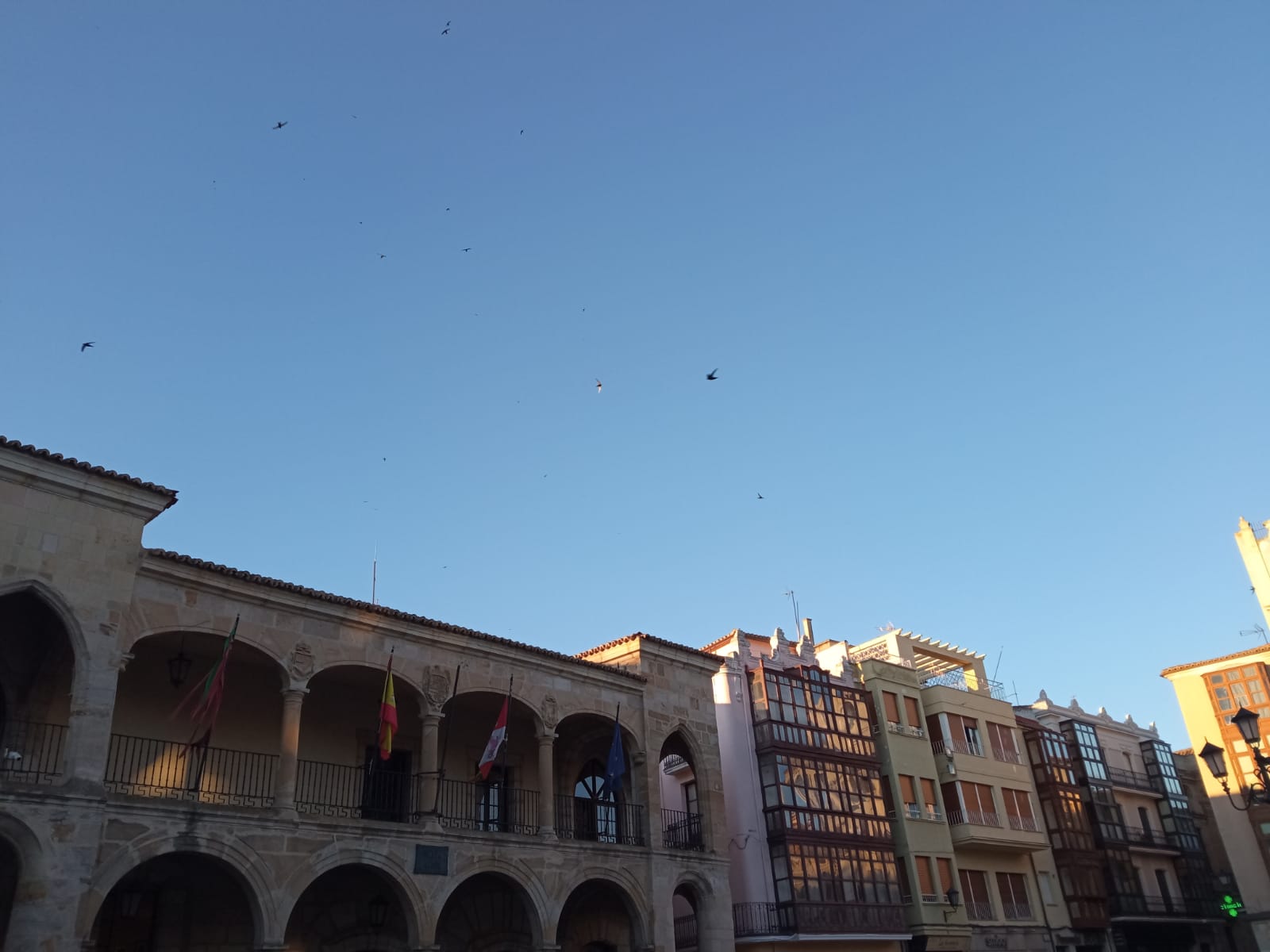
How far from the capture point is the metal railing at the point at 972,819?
3173 centimetres

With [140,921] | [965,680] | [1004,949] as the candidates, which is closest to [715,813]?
[140,921]

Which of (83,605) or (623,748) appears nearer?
(83,605)

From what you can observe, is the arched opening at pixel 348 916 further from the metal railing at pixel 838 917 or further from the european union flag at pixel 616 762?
the metal railing at pixel 838 917

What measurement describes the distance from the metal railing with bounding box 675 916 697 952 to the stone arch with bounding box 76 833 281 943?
41.6 ft

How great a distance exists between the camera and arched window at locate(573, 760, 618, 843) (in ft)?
78.0

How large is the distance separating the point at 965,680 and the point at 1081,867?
729 centimetres

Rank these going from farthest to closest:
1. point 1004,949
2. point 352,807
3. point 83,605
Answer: point 1004,949
point 352,807
point 83,605

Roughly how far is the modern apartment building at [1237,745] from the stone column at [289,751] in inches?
1446

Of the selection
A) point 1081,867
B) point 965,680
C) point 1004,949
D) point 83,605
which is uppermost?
point 965,680

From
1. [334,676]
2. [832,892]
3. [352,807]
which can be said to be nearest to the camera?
[352,807]

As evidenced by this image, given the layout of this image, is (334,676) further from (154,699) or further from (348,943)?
(348,943)

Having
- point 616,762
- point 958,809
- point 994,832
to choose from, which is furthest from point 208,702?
point 994,832

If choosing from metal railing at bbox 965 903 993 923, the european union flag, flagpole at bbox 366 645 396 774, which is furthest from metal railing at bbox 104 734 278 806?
metal railing at bbox 965 903 993 923

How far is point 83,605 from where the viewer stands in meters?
15.0
